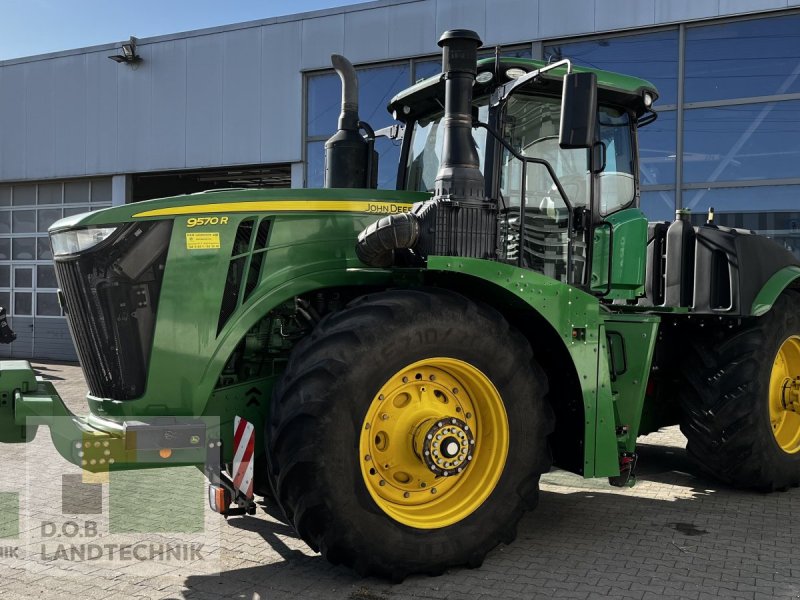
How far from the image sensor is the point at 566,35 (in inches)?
511

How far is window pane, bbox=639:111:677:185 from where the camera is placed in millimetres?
12602

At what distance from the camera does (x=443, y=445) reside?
4320mm

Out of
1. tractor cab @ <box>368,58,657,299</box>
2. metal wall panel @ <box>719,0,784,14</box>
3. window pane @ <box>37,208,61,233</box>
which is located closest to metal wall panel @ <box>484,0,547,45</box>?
metal wall panel @ <box>719,0,784,14</box>

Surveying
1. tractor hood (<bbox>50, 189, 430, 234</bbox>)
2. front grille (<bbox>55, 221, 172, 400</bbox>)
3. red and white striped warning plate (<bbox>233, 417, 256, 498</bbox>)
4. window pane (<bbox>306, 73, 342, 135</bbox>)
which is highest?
window pane (<bbox>306, 73, 342, 135</bbox>)

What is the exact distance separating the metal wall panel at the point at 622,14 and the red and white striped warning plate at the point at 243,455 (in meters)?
10.6

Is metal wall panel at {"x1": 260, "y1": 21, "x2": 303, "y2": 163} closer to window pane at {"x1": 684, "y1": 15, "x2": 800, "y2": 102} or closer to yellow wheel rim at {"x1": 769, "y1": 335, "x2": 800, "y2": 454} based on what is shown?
window pane at {"x1": 684, "y1": 15, "x2": 800, "y2": 102}

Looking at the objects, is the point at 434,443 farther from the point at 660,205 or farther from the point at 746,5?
the point at 746,5

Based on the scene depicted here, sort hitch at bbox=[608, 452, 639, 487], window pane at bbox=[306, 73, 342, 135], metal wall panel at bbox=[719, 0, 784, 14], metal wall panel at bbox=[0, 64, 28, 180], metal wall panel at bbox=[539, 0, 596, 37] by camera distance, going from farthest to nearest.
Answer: metal wall panel at bbox=[0, 64, 28, 180] < window pane at bbox=[306, 73, 342, 135] < metal wall panel at bbox=[539, 0, 596, 37] < metal wall panel at bbox=[719, 0, 784, 14] < hitch at bbox=[608, 452, 639, 487]

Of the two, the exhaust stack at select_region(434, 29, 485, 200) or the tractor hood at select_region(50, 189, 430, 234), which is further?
the exhaust stack at select_region(434, 29, 485, 200)

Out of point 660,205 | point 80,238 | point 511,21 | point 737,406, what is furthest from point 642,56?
point 80,238

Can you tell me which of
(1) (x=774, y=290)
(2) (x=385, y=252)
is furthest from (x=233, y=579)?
(1) (x=774, y=290)

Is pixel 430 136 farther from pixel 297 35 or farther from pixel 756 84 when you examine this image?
pixel 297 35

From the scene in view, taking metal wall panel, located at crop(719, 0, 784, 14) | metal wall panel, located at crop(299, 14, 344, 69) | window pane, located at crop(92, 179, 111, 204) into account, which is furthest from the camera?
window pane, located at crop(92, 179, 111, 204)

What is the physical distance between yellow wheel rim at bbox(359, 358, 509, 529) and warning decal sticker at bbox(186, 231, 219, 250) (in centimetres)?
123
